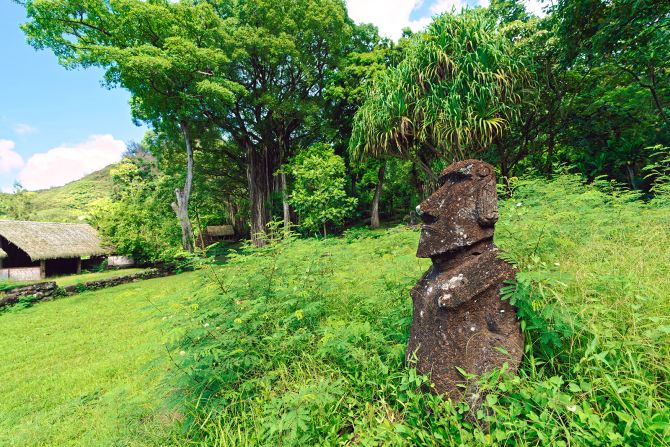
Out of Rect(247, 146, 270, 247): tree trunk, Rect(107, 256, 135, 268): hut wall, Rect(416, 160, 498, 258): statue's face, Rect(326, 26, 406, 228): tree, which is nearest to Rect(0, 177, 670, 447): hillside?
Rect(416, 160, 498, 258): statue's face

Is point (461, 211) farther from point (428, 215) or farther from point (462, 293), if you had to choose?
point (462, 293)

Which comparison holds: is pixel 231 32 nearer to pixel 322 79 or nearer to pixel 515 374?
pixel 322 79

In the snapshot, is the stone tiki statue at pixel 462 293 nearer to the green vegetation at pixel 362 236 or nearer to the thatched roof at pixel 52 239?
the green vegetation at pixel 362 236

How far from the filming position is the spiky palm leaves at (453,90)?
7387mm

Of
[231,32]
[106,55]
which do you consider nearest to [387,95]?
[231,32]

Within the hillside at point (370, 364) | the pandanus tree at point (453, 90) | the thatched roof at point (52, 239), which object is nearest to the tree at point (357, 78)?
the pandanus tree at point (453, 90)

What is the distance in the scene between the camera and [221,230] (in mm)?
32719

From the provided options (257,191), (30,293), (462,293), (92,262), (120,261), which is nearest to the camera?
(462,293)

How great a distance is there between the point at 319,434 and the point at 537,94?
972 cm

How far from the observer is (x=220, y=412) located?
2129mm

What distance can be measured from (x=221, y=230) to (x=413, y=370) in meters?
33.5

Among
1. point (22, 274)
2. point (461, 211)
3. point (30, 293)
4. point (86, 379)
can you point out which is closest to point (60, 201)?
point (22, 274)

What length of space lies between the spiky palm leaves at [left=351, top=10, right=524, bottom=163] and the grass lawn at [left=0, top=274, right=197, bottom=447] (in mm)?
6700

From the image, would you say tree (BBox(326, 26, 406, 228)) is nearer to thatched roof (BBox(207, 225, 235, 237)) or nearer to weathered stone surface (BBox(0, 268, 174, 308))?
weathered stone surface (BBox(0, 268, 174, 308))
